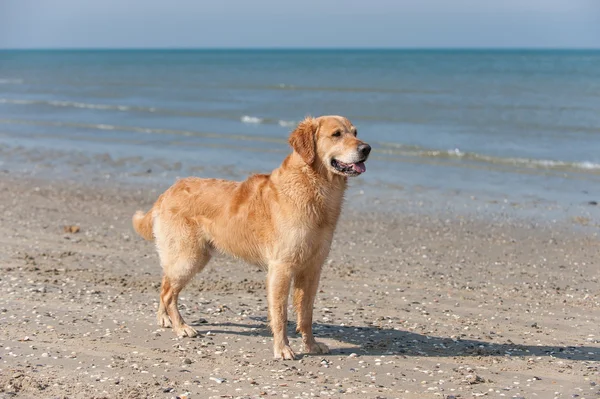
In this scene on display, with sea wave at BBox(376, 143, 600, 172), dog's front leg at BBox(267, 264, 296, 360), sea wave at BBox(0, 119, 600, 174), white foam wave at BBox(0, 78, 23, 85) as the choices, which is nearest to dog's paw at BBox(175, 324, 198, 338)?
dog's front leg at BBox(267, 264, 296, 360)

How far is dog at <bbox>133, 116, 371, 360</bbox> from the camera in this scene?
6.70 m

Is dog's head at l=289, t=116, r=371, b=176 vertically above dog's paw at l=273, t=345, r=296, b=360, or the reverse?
dog's head at l=289, t=116, r=371, b=176

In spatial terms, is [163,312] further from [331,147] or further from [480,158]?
[480,158]

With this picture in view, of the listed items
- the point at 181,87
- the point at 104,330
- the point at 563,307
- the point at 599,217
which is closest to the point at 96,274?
the point at 104,330

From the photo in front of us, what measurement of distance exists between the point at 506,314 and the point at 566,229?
4.80 meters

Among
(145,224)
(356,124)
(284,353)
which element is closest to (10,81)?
(356,124)

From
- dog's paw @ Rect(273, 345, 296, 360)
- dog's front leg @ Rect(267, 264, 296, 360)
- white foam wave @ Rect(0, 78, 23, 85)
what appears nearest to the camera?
dog's front leg @ Rect(267, 264, 296, 360)

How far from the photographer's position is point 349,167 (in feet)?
21.8

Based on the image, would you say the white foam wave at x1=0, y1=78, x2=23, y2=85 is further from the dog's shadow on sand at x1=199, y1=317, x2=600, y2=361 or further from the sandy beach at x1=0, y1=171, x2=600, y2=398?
the dog's shadow on sand at x1=199, y1=317, x2=600, y2=361

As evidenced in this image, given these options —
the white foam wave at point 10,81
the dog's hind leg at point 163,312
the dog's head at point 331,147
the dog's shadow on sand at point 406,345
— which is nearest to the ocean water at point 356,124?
the white foam wave at point 10,81

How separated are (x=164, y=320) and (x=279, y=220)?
1.77 m

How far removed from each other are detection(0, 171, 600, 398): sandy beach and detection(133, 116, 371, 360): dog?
22.3 inches

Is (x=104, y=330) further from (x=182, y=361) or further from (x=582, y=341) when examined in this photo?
(x=582, y=341)

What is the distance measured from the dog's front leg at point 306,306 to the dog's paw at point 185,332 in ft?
3.46
